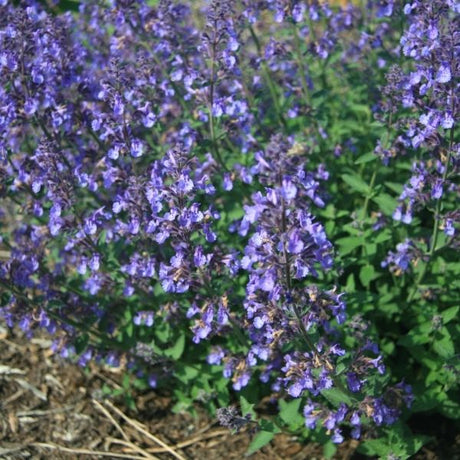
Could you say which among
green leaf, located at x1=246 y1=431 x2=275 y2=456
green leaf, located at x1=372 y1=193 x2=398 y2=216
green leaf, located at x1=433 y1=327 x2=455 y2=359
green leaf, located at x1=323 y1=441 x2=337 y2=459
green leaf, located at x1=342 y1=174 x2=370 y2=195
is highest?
green leaf, located at x1=342 y1=174 x2=370 y2=195

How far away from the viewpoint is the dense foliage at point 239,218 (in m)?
4.25

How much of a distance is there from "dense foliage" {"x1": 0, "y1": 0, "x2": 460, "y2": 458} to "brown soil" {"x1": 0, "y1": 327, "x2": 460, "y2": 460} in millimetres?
256

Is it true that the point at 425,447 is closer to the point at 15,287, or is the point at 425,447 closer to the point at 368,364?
the point at 368,364

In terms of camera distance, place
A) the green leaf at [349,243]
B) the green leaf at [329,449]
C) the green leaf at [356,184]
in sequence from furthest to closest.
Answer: the green leaf at [356,184], the green leaf at [349,243], the green leaf at [329,449]

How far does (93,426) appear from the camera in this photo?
604 centimetres

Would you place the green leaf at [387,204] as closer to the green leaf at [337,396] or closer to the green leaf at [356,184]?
the green leaf at [356,184]

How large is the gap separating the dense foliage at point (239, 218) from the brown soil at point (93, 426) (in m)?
0.26

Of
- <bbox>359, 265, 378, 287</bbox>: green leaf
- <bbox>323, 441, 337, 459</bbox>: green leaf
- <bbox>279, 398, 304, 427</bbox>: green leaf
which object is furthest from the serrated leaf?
<bbox>323, 441, 337, 459</bbox>: green leaf

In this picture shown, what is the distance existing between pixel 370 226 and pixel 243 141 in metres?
1.35

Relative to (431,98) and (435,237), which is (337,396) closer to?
(435,237)

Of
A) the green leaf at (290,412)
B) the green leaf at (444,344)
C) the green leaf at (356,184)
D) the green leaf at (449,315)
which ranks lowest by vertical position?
the green leaf at (290,412)

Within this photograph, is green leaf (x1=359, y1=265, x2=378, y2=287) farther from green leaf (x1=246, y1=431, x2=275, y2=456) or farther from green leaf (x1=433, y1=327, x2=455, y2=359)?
green leaf (x1=246, y1=431, x2=275, y2=456)

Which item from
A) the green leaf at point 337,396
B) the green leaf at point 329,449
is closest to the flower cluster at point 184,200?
the green leaf at point 337,396

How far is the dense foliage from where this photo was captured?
167 inches
